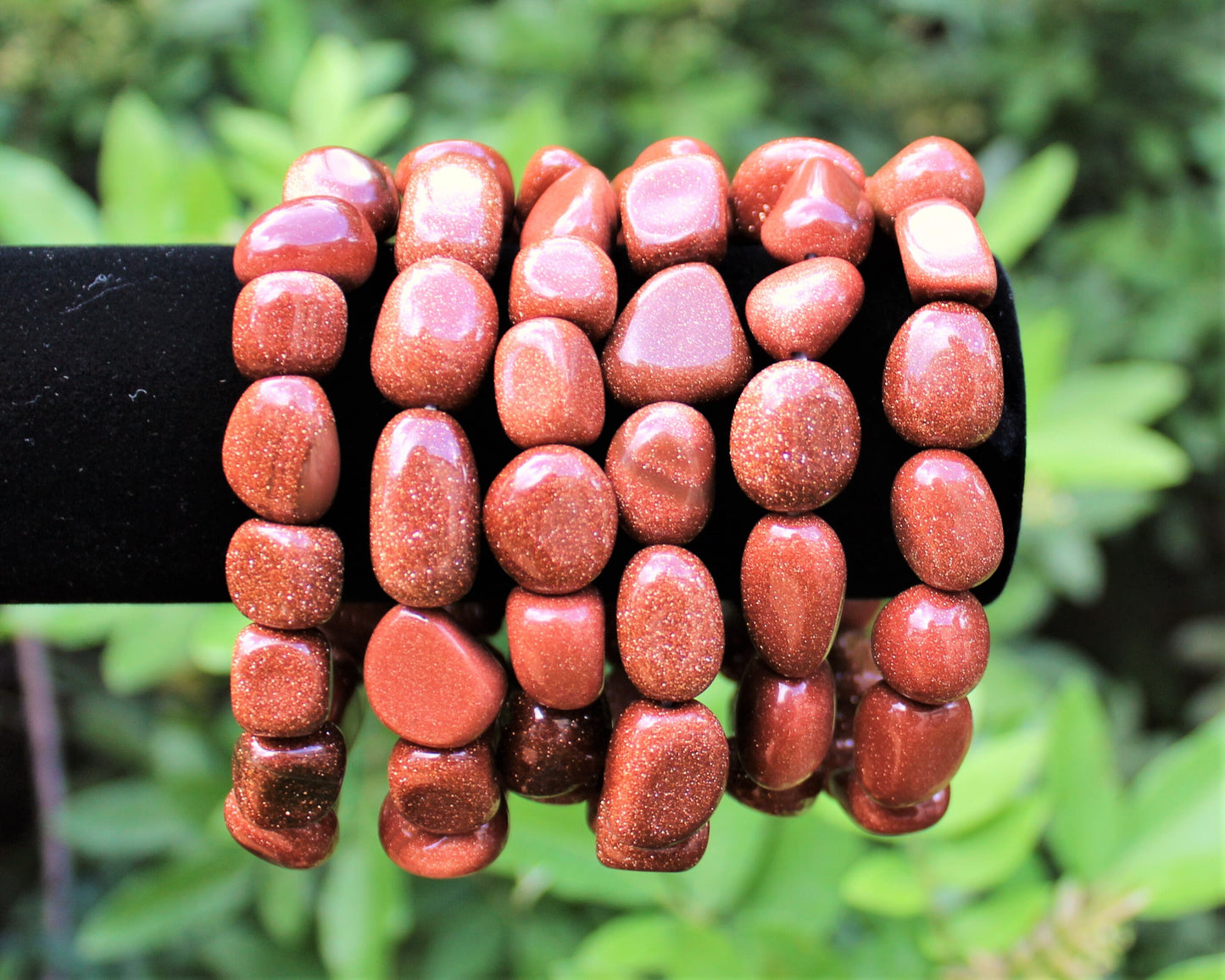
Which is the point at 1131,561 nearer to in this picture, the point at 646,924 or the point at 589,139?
the point at 589,139

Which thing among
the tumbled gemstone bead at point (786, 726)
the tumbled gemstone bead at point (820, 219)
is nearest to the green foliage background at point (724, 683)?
the tumbled gemstone bead at point (786, 726)

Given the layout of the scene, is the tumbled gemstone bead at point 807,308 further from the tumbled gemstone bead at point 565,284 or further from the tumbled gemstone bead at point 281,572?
the tumbled gemstone bead at point 281,572

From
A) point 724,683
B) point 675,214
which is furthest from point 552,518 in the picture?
point 724,683

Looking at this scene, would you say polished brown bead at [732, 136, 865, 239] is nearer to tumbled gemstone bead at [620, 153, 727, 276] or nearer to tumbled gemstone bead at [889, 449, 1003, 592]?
tumbled gemstone bead at [620, 153, 727, 276]

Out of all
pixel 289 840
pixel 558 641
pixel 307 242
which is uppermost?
pixel 307 242

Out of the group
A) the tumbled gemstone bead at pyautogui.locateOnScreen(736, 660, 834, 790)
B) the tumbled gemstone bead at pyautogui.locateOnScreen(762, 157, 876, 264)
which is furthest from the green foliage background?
the tumbled gemstone bead at pyautogui.locateOnScreen(762, 157, 876, 264)

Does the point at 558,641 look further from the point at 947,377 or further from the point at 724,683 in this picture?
the point at 724,683
